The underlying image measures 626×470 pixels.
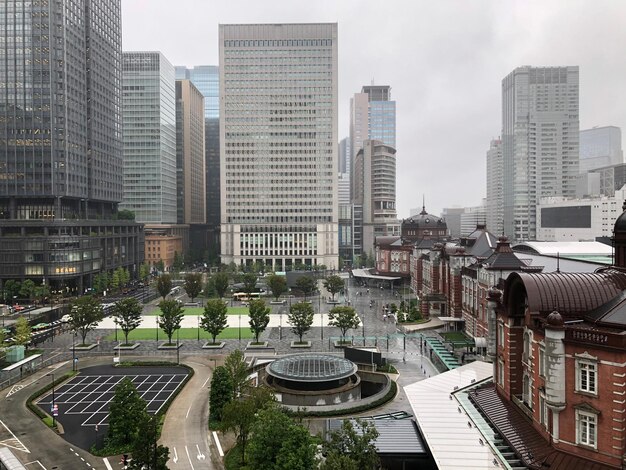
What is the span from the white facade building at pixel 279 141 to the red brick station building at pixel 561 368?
148 metres

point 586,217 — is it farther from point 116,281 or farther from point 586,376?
point 586,376

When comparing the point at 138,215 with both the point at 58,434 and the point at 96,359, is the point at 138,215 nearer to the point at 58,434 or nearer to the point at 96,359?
the point at 96,359

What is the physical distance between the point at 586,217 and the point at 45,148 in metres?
182

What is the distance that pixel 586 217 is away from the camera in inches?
7215

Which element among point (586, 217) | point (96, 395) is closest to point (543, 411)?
point (96, 395)

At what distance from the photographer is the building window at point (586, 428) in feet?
89.0

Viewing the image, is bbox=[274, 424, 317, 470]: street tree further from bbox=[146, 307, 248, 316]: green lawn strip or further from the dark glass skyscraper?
the dark glass skyscraper

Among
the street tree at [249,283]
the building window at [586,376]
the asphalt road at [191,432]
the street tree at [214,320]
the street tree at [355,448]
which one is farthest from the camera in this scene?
the street tree at [249,283]

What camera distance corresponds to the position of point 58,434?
4356 cm

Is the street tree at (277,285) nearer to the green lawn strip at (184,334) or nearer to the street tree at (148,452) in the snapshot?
the green lawn strip at (184,334)

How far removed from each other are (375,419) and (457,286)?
46.4m

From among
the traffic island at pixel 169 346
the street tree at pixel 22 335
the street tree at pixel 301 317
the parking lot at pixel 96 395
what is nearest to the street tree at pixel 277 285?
the street tree at pixel 301 317

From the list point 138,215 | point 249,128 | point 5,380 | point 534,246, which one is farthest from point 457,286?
point 138,215

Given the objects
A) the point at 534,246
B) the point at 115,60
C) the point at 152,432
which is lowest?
the point at 152,432
